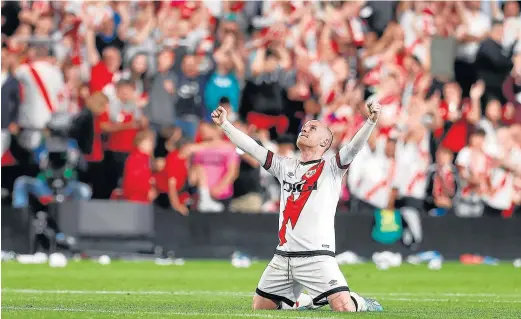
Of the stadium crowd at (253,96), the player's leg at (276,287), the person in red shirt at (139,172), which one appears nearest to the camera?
the player's leg at (276,287)

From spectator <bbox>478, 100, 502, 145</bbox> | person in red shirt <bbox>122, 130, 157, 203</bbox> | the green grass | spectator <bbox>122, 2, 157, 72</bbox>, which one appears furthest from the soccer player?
spectator <bbox>122, 2, 157, 72</bbox>

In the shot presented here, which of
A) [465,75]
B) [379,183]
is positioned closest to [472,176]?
[379,183]

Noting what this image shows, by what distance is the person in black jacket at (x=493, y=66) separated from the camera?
2309cm

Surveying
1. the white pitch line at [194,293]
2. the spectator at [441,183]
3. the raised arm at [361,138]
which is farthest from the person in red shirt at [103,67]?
the raised arm at [361,138]

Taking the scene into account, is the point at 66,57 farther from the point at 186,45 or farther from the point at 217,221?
the point at 217,221

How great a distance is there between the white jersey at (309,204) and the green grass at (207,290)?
61 centimetres

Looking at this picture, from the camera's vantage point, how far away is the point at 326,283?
10375mm

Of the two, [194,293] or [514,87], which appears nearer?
[194,293]

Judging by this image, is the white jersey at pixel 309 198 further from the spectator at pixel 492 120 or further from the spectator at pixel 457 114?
the spectator at pixel 492 120

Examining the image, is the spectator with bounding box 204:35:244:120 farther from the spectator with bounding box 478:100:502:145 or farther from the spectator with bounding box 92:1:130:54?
the spectator with bounding box 478:100:502:145

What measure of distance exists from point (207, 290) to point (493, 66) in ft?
34.0

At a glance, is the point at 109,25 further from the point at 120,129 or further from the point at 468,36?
the point at 468,36

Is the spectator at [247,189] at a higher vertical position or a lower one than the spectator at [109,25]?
lower

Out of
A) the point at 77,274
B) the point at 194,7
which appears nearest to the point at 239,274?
the point at 77,274
